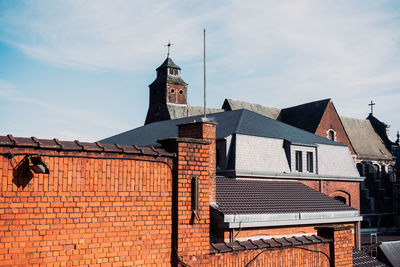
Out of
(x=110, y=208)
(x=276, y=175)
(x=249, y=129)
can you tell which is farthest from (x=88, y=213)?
(x=249, y=129)

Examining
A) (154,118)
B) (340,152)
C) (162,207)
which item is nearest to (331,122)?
(340,152)

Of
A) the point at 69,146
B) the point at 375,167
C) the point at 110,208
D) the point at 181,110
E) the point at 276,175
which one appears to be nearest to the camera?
the point at 69,146

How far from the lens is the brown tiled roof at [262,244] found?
779cm

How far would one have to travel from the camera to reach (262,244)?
828cm

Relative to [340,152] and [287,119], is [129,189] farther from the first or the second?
[287,119]

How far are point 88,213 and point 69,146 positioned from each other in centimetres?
105

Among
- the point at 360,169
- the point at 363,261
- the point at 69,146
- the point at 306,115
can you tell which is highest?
the point at 306,115

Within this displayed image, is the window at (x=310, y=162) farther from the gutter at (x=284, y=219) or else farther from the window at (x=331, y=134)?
the window at (x=331, y=134)

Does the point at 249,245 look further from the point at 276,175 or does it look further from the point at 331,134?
the point at 331,134

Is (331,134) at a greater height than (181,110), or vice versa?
(181,110)

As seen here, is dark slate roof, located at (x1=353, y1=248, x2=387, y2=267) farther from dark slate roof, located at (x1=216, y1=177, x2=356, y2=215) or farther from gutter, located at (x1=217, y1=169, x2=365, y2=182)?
gutter, located at (x1=217, y1=169, x2=365, y2=182)

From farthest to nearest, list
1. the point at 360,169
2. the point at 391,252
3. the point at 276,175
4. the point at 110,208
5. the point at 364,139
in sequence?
the point at 364,139 < the point at 360,169 < the point at 391,252 < the point at 276,175 < the point at 110,208

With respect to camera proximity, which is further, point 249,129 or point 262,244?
point 249,129

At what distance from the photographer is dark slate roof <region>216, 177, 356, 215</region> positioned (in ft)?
49.3
